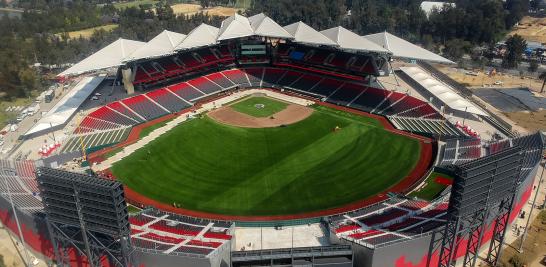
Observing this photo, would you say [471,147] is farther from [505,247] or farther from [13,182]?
[13,182]

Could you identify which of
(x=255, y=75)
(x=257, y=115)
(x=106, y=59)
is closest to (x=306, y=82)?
(x=255, y=75)

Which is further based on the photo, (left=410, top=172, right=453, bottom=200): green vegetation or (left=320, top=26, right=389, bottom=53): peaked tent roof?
(left=320, top=26, right=389, bottom=53): peaked tent roof

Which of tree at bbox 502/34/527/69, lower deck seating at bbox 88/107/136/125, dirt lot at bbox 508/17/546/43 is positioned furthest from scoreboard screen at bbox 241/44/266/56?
dirt lot at bbox 508/17/546/43

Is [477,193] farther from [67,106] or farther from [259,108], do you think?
[67,106]

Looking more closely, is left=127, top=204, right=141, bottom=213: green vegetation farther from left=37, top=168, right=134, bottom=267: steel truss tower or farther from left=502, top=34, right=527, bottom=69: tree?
left=502, top=34, right=527, bottom=69: tree

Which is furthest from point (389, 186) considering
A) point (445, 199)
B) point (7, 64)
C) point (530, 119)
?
point (7, 64)

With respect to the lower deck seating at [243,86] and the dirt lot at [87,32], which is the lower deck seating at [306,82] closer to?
the lower deck seating at [243,86]

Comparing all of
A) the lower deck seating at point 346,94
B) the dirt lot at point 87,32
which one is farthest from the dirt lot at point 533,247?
the dirt lot at point 87,32
